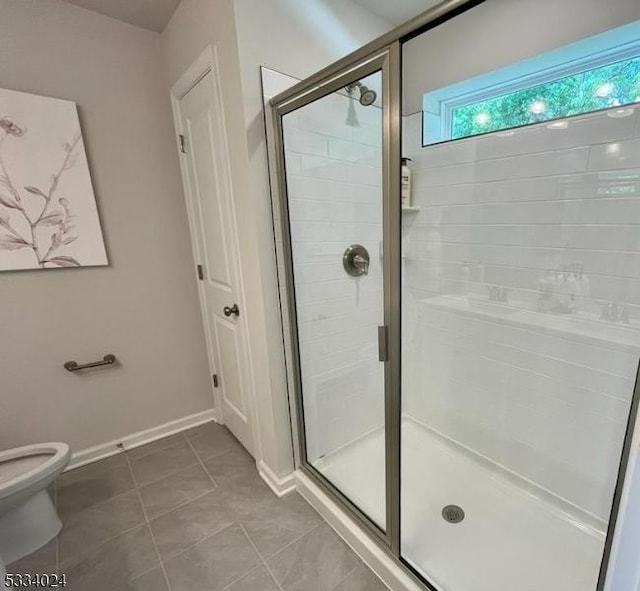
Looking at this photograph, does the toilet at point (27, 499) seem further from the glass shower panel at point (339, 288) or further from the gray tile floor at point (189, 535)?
the glass shower panel at point (339, 288)

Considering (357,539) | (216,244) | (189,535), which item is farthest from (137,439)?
(357,539)

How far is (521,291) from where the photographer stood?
1439mm

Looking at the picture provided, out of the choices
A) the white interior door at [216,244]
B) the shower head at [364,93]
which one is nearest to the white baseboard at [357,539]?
the white interior door at [216,244]

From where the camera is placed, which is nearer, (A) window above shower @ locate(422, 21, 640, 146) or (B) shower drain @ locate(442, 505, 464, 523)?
(A) window above shower @ locate(422, 21, 640, 146)

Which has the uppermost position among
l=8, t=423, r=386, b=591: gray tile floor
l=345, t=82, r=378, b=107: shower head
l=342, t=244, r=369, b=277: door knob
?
l=345, t=82, r=378, b=107: shower head

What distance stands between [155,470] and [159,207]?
1.55m

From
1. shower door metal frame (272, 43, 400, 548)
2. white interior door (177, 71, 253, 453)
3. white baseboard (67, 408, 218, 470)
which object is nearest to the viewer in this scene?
shower door metal frame (272, 43, 400, 548)

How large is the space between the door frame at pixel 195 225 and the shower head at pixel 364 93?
Answer: 1.90 feet

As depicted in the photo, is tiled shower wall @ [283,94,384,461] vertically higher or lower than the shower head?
lower

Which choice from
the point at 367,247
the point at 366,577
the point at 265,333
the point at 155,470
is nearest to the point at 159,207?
the point at 265,333

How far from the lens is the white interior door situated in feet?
5.01

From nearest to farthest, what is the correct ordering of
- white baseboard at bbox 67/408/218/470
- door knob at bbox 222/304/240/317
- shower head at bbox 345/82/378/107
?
1. shower head at bbox 345/82/378/107
2. door knob at bbox 222/304/240/317
3. white baseboard at bbox 67/408/218/470

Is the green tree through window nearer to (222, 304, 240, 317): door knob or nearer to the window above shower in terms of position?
the window above shower

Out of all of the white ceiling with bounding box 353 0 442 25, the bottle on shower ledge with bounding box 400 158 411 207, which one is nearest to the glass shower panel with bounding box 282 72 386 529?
the bottle on shower ledge with bounding box 400 158 411 207
